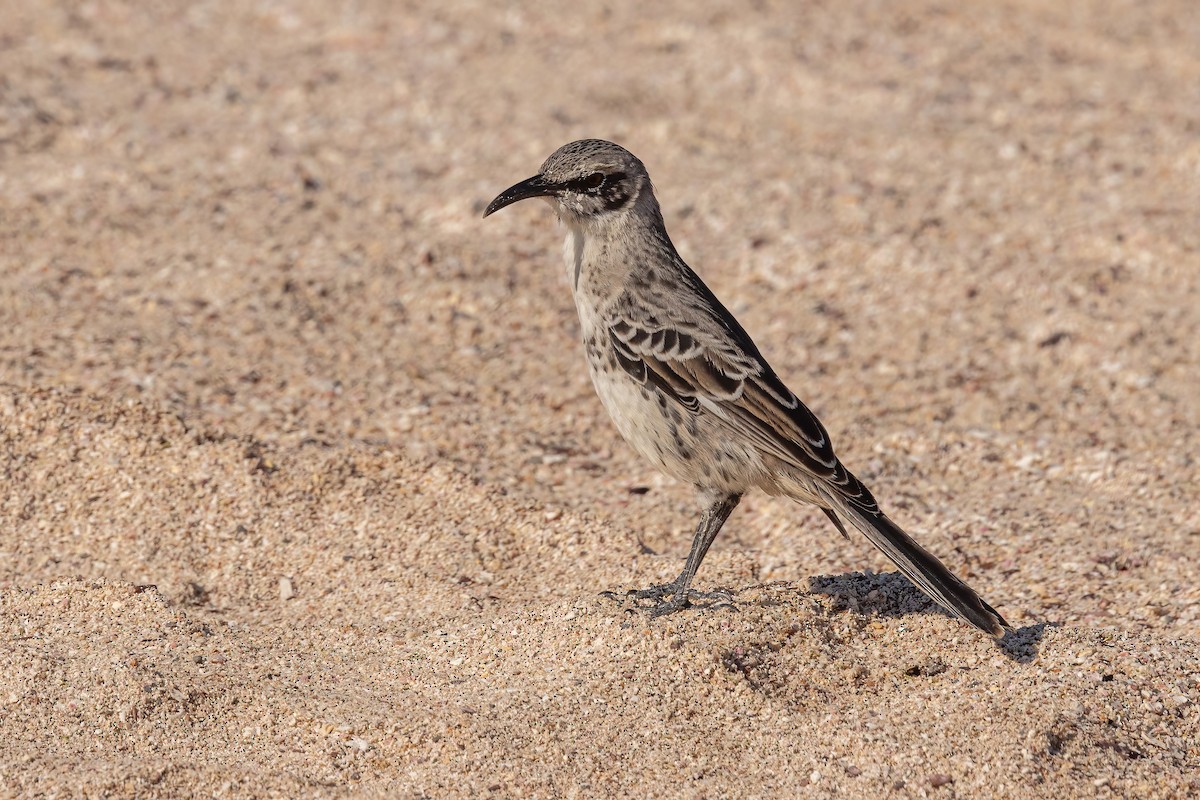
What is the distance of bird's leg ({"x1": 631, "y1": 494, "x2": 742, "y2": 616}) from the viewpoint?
498cm

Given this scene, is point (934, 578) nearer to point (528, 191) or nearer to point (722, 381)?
point (722, 381)

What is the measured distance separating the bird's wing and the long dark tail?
0.68ft

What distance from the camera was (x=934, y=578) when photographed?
4.57m

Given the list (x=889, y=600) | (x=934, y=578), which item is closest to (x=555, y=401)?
(x=889, y=600)

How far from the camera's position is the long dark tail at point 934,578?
14.8 feet

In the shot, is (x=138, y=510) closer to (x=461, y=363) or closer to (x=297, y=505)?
(x=297, y=505)

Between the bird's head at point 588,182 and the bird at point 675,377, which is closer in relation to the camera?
the bird at point 675,377

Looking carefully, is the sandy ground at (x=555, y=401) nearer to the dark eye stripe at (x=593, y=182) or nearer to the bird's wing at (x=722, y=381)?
the bird's wing at (x=722, y=381)

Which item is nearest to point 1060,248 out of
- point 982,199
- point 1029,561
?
point 982,199

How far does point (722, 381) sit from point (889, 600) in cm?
105

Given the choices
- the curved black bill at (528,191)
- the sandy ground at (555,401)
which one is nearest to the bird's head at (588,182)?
the curved black bill at (528,191)

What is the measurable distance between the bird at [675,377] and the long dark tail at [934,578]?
1 cm

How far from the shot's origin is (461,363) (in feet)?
23.3

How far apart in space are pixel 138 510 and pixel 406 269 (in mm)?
2618
